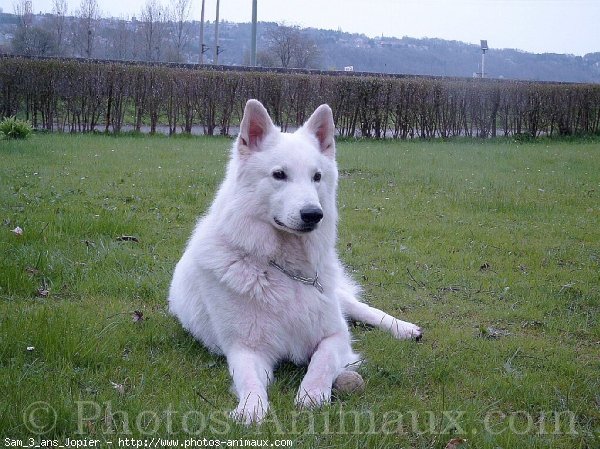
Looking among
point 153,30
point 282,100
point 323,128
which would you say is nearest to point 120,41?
point 153,30

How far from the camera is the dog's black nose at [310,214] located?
3.71 m

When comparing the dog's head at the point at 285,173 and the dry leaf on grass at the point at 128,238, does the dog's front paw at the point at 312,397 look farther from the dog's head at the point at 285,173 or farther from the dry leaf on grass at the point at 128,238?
the dry leaf on grass at the point at 128,238

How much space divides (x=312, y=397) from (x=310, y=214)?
1.06 m

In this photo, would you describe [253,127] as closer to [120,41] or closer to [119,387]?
[119,387]

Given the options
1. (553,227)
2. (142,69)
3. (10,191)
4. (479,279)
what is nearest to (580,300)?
(479,279)

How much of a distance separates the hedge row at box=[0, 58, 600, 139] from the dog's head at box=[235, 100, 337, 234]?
604 inches

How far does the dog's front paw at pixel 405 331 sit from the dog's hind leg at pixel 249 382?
46.3 inches

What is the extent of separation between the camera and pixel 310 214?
3711mm

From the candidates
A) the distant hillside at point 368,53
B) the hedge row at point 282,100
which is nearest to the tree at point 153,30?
the distant hillside at point 368,53

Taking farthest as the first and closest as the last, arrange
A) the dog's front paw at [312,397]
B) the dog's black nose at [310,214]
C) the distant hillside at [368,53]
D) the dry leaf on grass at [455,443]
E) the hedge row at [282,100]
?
the distant hillside at [368,53] → the hedge row at [282,100] → the dog's black nose at [310,214] → the dog's front paw at [312,397] → the dry leaf on grass at [455,443]

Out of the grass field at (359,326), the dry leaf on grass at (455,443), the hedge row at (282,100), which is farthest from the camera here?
the hedge row at (282,100)

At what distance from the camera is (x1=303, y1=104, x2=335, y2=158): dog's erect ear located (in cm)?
420

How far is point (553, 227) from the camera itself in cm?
799

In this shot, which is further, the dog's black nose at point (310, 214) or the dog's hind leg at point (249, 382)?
the dog's black nose at point (310, 214)
